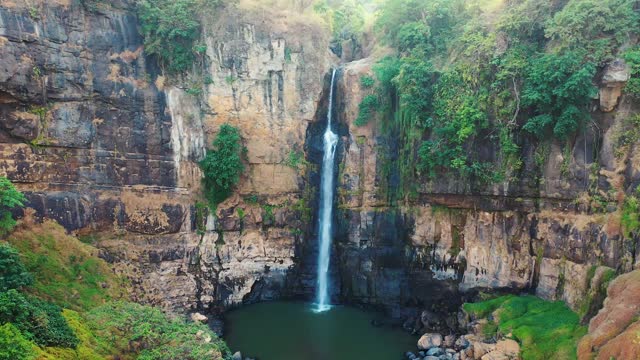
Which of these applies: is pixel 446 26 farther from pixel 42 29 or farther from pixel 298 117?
pixel 42 29

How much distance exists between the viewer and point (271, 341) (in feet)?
68.5

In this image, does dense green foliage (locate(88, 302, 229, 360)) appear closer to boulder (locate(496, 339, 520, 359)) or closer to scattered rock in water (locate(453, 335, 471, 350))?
scattered rock in water (locate(453, 335, 471, 350))

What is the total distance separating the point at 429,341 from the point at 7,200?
58.8ft

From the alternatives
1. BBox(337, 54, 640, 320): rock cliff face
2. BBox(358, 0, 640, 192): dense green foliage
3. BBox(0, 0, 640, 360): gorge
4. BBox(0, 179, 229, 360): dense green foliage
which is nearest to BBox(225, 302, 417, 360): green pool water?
BBox(0, 0, 640, 360): gorge

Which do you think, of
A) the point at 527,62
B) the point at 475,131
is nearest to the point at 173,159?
the point at 475,131

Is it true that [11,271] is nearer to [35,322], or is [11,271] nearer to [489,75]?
[35,322]

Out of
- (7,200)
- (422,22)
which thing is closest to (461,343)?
(422,22)

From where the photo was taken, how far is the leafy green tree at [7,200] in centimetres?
1636

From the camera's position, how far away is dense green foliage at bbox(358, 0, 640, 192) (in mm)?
17406

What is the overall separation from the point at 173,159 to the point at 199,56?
5793 mm

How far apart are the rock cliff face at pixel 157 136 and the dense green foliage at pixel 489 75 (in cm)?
539

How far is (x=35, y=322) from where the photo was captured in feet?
41.7

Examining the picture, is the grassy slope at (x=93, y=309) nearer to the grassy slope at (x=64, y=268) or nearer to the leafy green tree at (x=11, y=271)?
the grassy slope at (x=64, y=268)

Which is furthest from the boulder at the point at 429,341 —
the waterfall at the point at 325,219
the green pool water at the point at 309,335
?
the waterfall at the point at 325,219
